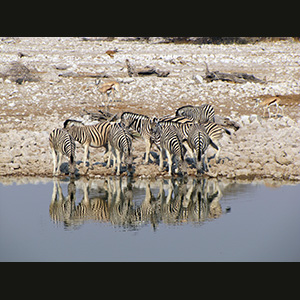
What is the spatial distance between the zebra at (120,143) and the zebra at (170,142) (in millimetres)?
721

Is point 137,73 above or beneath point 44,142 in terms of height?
above

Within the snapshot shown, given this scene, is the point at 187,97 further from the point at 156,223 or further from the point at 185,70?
the point at 156,223

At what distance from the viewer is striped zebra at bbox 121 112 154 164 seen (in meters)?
Result: 14.3

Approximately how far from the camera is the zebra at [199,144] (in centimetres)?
1322

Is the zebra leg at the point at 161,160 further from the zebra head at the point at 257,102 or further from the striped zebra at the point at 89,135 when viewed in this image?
the zebra head at the point at 257,102

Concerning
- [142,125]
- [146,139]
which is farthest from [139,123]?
[146,139]

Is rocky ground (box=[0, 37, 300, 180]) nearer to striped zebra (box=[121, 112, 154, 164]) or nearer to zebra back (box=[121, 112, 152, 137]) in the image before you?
striped zebra (box=[121, 112, 154, 164])

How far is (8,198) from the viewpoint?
464 inches

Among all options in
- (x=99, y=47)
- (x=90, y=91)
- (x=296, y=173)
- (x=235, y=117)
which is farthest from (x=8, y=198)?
(x=99, y=47)

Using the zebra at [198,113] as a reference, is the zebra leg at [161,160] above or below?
below

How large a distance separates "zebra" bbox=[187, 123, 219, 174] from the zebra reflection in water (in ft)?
1.62

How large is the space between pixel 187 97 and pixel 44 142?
23.5ft

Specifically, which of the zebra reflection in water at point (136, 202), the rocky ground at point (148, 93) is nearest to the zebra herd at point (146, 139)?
the rocky ground at point (148, 93)

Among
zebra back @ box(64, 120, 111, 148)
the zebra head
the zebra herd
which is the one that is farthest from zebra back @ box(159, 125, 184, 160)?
the zebra head
